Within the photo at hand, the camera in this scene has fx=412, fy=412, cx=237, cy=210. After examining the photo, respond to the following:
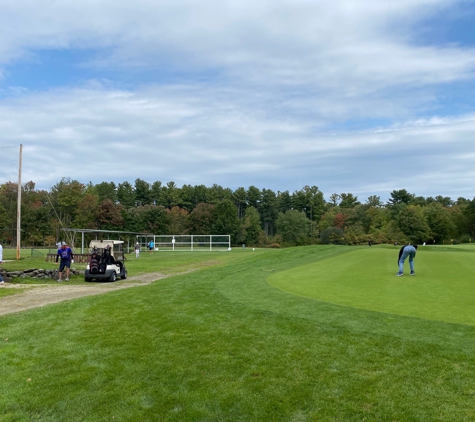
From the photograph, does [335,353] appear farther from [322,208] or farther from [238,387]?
[322,208]

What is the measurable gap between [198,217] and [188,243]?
3440 cm

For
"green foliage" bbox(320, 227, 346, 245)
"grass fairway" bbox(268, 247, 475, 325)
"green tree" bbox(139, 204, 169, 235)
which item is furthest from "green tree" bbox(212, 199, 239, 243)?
"grass fairway" bbox(268, 247, 475, 325)

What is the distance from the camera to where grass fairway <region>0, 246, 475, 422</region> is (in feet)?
15.1

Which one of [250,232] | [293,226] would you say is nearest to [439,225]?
[293,226]

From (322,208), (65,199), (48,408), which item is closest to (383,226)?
(322,208)

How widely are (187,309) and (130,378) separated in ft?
13.7

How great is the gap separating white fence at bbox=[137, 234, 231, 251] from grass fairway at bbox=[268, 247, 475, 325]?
38434 millimetres

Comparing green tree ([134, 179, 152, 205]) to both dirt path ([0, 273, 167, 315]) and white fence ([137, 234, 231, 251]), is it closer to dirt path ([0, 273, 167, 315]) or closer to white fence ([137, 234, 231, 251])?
white fence ([137, 234, 231, 251])

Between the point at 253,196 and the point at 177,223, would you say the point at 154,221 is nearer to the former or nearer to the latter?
the point at 177,223

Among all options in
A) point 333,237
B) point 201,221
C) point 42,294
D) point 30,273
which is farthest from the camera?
point 201,221

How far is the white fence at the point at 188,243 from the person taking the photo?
54.7 m

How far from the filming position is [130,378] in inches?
219

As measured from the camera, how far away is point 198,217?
89.2m

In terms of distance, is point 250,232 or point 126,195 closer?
point 250,232
